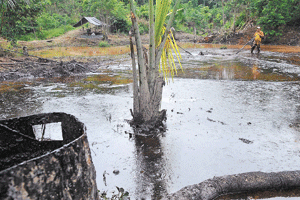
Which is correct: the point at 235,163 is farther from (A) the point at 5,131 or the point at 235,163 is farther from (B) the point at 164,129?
(A) the point at 5,131

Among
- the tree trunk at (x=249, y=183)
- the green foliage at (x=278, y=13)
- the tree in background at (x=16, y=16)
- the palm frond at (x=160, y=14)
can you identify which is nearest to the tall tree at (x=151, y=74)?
the palm frond at (x=160, y=14)

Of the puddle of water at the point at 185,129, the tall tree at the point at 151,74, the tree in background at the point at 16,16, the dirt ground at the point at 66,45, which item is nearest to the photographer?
the puddle of water at the point at 185,129

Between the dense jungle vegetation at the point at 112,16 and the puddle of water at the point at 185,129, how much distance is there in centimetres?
236

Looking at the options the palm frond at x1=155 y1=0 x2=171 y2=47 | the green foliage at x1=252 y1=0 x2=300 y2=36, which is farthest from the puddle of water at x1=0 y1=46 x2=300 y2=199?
the green foliage at x1=252 y1=0 x2=300 y2=36

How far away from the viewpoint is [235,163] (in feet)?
9.14

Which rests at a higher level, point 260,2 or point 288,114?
point 260,2

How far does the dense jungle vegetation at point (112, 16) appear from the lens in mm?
10688

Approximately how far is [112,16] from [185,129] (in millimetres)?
31602

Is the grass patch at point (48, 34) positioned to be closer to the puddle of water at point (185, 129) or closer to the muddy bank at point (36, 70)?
the muddy bank at point (36, 70)

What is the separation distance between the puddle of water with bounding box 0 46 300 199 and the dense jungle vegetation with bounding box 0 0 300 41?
92.9 inches

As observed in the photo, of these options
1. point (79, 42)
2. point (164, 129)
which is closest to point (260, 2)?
point (79, 42)

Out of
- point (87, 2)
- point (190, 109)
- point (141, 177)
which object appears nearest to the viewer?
point (141, 177)

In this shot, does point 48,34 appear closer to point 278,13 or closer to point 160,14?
point 278,13

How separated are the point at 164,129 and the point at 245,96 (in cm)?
296
